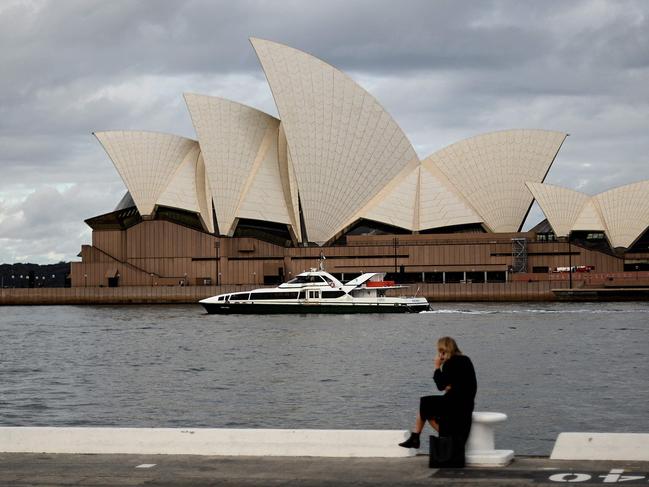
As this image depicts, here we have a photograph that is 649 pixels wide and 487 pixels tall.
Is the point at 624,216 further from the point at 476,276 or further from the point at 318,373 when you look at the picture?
the point at 318,373

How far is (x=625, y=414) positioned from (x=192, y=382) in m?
11.6

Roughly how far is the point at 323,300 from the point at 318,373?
30.2 m

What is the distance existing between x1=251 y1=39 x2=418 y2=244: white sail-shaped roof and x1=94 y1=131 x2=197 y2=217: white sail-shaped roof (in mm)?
10221

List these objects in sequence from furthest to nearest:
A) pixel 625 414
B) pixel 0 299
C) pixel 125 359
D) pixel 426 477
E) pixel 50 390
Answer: pixel 0 299 < pixel 125 359 < pixel 50 390 < pixel 625 414 < pixel 426 477

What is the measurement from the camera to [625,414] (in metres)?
21.7

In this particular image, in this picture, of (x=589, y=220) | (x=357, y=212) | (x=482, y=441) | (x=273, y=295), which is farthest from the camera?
(x=589, y=220)

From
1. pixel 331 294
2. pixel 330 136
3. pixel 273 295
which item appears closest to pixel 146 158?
pixel 330 136

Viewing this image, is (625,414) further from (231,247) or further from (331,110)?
(231,247)

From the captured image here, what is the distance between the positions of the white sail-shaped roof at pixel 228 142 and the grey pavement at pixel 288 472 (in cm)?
7014

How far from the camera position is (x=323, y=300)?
200ft

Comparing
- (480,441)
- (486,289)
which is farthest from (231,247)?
(480,441)

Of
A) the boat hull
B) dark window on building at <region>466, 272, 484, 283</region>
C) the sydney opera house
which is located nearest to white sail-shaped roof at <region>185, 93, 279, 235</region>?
the sydney opera house

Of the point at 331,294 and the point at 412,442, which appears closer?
the point at 412,442

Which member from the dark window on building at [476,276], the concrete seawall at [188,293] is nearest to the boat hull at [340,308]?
the concrete seawall at [188,293]
